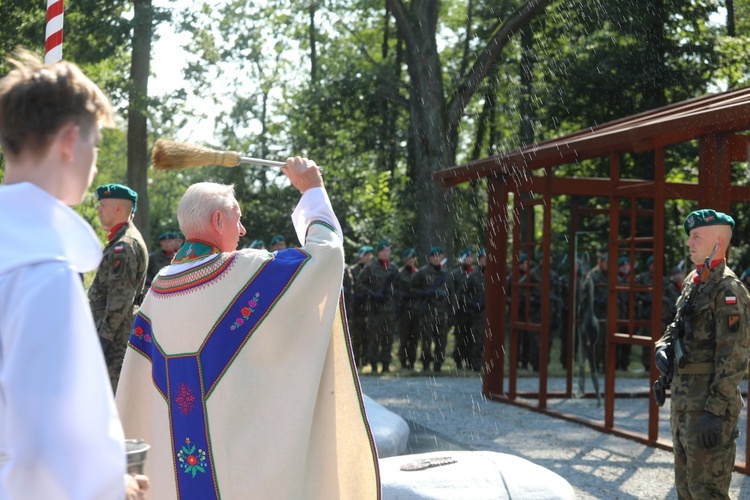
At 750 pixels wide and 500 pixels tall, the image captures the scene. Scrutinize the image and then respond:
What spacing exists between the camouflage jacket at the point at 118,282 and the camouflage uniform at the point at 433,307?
10.4 m

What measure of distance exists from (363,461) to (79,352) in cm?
232

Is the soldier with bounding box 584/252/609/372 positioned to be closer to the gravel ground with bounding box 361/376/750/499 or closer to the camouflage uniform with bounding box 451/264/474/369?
the camouflage uniform with bounding box 451/264/474/369

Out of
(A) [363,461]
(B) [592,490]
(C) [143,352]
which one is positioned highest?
(C) [143,352]

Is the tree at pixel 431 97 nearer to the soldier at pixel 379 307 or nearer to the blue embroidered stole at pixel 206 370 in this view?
the soldier at pixel 379 307

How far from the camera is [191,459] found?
373 cm

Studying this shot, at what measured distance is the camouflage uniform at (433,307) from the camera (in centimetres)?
1734

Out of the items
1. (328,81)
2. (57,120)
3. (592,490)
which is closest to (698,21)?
(328,81)

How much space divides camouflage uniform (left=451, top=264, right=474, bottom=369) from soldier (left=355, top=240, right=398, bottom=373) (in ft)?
3.78

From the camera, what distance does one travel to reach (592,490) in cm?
764

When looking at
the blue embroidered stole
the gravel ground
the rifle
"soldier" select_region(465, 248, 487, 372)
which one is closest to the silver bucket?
the blue embroidered stole

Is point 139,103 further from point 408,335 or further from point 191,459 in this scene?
point 191,459

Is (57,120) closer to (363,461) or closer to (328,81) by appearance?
(363,461)

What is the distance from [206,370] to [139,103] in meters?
17.3

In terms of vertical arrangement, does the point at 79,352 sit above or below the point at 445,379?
above
